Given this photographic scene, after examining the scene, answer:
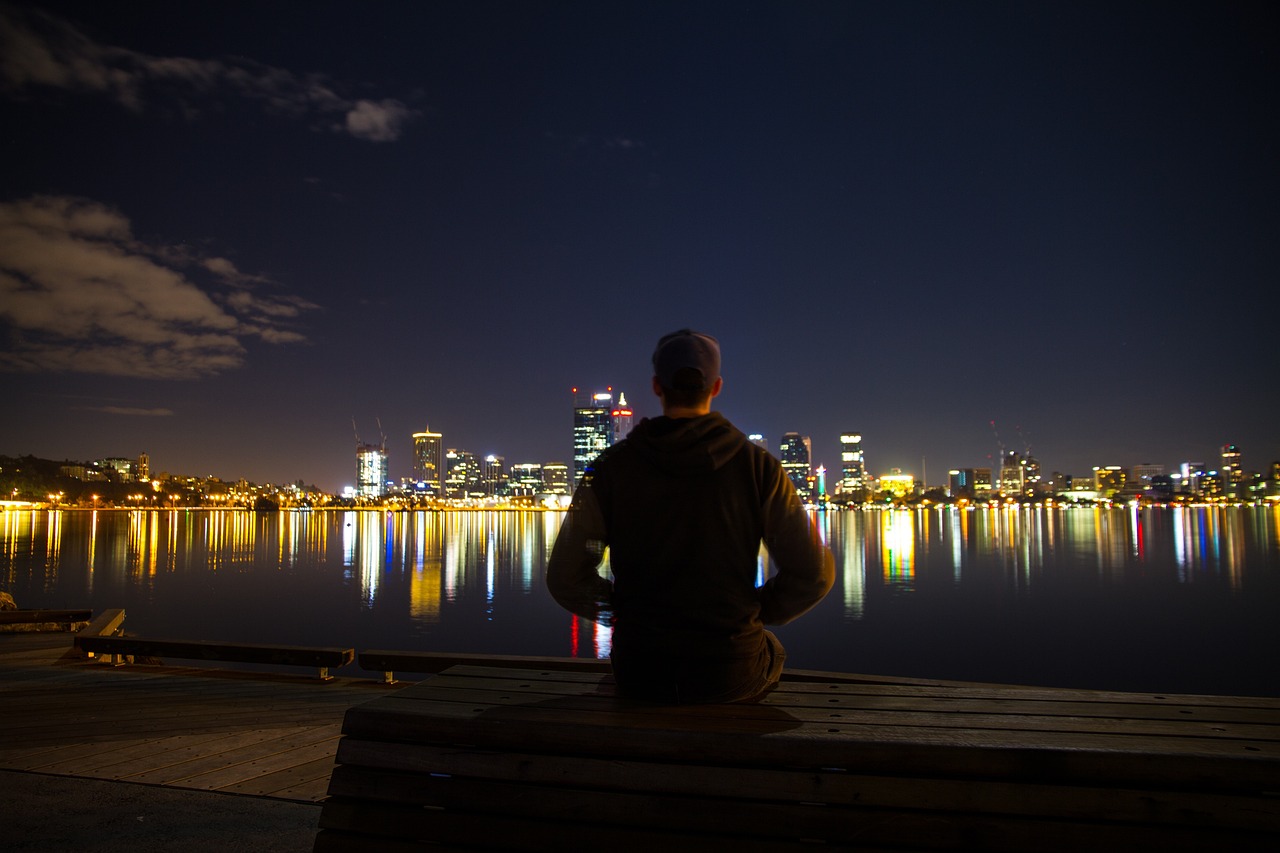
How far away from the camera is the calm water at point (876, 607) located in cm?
2567

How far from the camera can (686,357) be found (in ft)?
9.53

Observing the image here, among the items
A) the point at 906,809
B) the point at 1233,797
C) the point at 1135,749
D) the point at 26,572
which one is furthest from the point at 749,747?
the point at 26,572

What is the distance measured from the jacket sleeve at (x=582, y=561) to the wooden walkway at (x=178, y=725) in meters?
3.26

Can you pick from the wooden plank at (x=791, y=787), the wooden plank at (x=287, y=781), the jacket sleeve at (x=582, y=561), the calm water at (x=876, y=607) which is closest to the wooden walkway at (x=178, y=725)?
the wooden plank at (x=287, y=781)

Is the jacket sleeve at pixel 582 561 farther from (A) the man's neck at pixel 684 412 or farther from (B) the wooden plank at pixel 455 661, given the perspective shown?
(B) the wooden plank at pixel 455 661

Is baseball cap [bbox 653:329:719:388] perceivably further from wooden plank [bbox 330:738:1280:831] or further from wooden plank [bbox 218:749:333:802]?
wooden plank [bbox 218:749:333:802]

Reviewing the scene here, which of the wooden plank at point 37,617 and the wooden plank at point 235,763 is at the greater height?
the wooden plank at point 235,763

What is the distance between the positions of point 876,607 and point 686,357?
37.0 meters

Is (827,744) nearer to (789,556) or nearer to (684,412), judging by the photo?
(789,556)

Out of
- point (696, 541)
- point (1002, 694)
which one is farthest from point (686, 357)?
point (1002, 694)

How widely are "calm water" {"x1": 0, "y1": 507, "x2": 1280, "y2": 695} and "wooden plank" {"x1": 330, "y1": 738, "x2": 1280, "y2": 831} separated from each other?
75.4ft

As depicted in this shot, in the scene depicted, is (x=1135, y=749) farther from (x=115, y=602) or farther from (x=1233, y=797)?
(x=115, y=602)

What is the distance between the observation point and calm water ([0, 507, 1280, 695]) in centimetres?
2567

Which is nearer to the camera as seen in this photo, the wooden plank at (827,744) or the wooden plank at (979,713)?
the wooden plank at (827,744)
